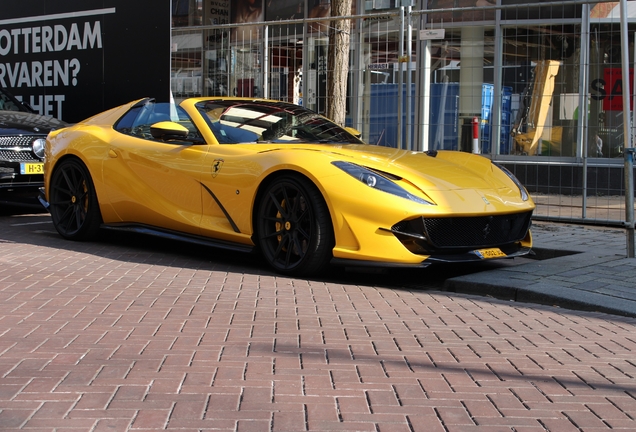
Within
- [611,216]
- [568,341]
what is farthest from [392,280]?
[611,216]

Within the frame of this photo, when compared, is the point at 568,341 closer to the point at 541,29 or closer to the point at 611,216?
the point at 611,216

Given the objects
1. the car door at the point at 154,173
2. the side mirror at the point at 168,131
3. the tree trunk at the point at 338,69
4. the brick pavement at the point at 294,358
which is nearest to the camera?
the brick pavement at the point at 294,358

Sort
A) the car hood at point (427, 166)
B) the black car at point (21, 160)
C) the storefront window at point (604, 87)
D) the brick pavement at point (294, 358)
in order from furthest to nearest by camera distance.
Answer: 1. the black car at point (21, 160)
2. the storefront window at point (604, 87)
3. the car hood at point (427, 166)
4. the brick pavement at point (294, 358)

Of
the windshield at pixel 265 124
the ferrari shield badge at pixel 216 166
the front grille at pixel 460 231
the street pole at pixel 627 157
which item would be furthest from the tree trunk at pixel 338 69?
the front grille at pixel 460 231

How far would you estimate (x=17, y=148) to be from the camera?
945cm

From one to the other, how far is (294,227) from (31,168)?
181 inches

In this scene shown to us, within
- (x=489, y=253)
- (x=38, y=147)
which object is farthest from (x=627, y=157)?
(x=38, y=147)

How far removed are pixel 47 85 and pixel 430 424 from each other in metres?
9.40

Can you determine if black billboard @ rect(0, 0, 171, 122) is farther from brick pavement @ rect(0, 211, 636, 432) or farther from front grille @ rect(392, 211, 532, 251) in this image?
front grille @ rect(392, 211, 532, 251)

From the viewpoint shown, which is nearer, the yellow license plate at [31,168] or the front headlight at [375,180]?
the front headlight at [375,180]

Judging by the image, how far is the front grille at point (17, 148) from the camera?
9.38 m

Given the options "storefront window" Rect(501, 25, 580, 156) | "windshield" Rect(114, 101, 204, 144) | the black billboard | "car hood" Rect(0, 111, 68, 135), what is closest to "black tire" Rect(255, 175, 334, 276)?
"windshield" Rect(114, 101, 204, 144)

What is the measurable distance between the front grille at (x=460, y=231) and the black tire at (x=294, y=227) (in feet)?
1.83

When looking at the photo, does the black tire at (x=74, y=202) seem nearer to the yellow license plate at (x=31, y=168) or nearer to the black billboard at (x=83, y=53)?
the yellow license plate at (x=31, y=168)
